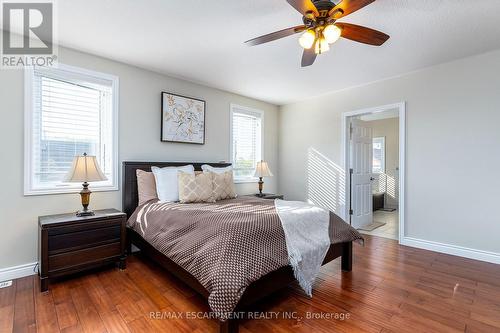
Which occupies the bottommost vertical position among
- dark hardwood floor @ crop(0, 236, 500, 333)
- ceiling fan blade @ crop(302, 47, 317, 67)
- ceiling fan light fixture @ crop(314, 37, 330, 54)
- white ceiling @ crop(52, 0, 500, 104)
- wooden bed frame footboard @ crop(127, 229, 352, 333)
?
dark hardwood floor @ crop(0, 236, 500, 333)

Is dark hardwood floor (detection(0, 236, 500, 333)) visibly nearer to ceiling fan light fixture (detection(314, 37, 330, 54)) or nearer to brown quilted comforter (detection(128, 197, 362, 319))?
brown quilted comforter (detection(128, 197, 362, 319))

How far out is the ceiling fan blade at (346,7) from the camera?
161cm

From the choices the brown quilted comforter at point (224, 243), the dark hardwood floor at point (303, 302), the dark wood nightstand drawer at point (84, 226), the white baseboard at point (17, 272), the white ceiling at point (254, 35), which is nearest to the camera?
the brown quilted comforter at point (224, 243)

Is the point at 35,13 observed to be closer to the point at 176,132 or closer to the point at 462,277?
the point at 176,132

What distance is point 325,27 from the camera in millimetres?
1856

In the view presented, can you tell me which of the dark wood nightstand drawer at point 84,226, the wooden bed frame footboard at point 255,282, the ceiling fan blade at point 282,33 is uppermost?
the ceiling fan blade at point 282,33

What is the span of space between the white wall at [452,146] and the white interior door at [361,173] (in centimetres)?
64

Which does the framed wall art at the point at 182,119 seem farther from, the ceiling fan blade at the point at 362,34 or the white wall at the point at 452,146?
the white wall at the point at 452,146

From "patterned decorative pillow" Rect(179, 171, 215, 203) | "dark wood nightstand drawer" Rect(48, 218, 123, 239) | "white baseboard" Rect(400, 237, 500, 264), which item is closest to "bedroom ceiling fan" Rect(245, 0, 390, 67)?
"patterned decorative pillow" Rect(179, 171, 215, 203)

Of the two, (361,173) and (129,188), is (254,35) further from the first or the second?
(361,173)

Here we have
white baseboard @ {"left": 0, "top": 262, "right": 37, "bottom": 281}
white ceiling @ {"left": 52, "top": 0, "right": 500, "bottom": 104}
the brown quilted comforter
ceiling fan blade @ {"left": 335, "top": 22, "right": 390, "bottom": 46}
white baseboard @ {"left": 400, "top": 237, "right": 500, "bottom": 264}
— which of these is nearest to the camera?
the brown quilted comforter

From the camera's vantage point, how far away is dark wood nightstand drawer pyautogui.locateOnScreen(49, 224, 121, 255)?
2295 mm

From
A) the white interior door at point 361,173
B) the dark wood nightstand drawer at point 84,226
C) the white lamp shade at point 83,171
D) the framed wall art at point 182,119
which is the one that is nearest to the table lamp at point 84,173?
the white lamp shade at point 83,171

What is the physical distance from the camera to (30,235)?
2.56 m
